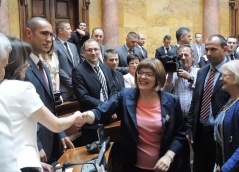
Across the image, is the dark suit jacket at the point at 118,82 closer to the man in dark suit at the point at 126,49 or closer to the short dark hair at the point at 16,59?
the man in dark suit at the point at 126,49

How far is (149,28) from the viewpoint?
1057 centimetres

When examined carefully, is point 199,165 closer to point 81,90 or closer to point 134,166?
point 134,166

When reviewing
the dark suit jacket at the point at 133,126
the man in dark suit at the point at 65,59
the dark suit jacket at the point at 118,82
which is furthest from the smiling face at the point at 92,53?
the dark suit jacket at the point at 133,126

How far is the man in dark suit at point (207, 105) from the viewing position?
361cm

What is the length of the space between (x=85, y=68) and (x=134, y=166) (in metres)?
1.81

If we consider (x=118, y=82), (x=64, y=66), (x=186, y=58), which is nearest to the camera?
(x=186, y=58)

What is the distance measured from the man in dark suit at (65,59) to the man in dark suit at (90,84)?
3.20 ft

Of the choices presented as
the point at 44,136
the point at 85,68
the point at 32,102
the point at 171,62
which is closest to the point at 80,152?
the point at 44,136

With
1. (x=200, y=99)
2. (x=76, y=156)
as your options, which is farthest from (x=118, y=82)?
(x=76, y=156)

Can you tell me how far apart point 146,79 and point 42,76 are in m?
0.87

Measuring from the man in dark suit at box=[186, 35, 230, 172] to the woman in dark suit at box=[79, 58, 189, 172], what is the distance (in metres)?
0.84

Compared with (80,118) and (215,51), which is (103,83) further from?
(80,118)

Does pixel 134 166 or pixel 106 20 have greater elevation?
pixel 106 20

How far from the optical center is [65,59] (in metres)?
5.56
